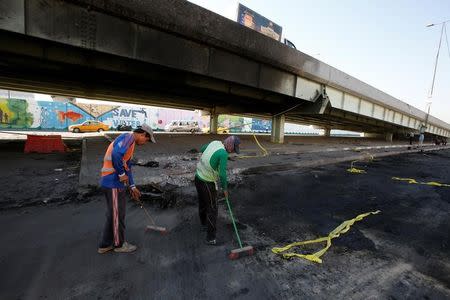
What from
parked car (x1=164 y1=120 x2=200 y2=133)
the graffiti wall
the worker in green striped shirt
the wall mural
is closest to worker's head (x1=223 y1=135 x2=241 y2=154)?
the worker in green striped shirt

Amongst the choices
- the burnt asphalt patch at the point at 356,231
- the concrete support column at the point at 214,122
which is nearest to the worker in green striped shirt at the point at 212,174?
the burnt asphalt patch at the point at 356,231

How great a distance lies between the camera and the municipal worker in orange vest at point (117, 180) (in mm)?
3457

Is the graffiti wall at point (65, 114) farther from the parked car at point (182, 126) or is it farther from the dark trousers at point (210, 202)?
the dark trousers at point (210, 202)

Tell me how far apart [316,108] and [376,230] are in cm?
1422

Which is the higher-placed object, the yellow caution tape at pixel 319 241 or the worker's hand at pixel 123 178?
the worker's hand at pixel 123 178

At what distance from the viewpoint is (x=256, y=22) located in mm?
17234

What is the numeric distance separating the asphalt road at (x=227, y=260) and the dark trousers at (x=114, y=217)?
0.22 m

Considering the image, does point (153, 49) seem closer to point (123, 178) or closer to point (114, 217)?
point (123, 178)

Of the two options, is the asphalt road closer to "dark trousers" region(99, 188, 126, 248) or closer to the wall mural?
"dark trousers" region(99, 188, 126, 248)

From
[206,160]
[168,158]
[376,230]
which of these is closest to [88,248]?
[206,160]

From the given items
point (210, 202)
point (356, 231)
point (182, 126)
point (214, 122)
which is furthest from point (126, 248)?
point (182, 126)

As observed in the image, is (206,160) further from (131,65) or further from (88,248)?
(131,65)

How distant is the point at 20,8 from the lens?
7.27 meters

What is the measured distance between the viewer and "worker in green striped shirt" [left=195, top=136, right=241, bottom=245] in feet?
12.8
